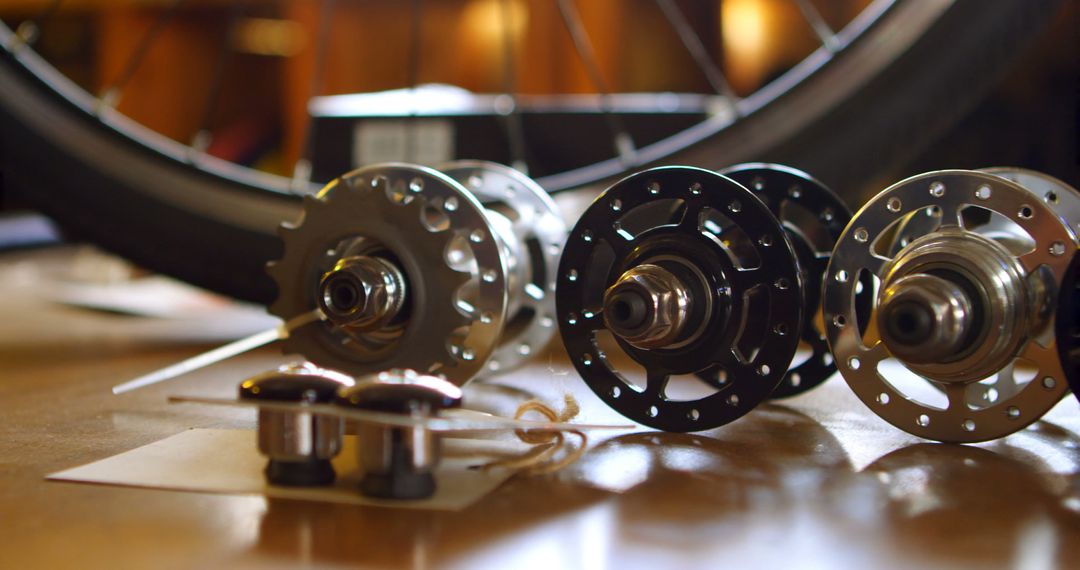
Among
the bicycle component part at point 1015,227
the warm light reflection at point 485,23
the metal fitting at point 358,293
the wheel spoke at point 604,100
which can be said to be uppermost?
the warm light reflection at point 485,23

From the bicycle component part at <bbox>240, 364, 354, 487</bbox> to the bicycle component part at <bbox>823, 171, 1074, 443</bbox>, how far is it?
377 millimetres

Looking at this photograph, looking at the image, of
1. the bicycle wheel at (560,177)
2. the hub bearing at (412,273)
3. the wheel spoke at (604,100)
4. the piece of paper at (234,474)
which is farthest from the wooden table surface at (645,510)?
the wheel spoke at (604,100)

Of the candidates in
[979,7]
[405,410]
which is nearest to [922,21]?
[979,7]

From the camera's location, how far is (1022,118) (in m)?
1.67

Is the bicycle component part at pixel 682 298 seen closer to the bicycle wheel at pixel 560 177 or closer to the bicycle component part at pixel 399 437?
the bicycle component part at pixel 399 437

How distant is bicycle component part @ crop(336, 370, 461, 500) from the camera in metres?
0.65

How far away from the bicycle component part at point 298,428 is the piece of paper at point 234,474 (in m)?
0.01

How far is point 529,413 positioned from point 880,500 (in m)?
0.36

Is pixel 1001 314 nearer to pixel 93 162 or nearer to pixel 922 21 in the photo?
pixel 922 21

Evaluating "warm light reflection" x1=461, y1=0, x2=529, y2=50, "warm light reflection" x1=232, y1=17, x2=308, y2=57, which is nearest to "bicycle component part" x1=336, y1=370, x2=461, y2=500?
"warm light reflection" x1=461, y1=0, x2=529, y2=50

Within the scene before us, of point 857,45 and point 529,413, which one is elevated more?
point 857,45

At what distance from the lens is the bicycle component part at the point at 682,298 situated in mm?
792

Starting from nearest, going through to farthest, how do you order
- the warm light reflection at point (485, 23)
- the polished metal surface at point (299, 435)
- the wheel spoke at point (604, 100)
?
the polished metal surface at point (299, 435), the wheel spoke at point (604, 100), the warm light reflection at point (485, 23)

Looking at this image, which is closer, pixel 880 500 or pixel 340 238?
pixel 880 500
